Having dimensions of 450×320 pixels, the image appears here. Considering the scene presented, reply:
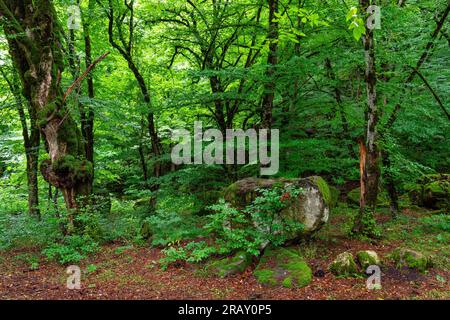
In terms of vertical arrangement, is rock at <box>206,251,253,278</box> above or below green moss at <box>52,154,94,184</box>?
below

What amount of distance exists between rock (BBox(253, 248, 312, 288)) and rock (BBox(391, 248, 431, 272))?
5.82 ft

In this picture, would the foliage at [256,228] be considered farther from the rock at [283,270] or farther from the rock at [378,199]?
the rock at [378,199]

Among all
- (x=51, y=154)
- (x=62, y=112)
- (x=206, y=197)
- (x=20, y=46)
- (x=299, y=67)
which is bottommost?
(x=206, y=197)

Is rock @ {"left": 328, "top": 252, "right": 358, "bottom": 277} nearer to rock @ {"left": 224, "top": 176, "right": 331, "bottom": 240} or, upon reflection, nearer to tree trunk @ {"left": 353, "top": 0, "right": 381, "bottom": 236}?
rock @ {"left": 224, "top": 176, "right": 331, "bottom": 240}

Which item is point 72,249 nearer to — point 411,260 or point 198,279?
point 198,279

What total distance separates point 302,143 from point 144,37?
25.1ft

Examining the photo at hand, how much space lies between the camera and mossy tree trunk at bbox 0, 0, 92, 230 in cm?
752

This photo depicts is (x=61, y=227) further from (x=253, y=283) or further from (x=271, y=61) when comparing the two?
(x=271, y=61)

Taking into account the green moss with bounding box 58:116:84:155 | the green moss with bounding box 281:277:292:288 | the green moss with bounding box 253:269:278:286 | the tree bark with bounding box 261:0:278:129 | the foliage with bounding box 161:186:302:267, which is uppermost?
the tree bark with bounding box 261:0:278:129

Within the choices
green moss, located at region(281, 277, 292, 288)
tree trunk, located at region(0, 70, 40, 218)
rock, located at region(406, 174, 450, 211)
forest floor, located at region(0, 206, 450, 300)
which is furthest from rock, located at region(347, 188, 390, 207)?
tree trunk, located at region(0, 70, 40, 218)

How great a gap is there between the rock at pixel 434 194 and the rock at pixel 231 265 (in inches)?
311

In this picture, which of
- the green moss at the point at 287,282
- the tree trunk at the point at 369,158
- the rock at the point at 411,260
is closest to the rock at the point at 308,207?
the tree trunk at the point at 369,158

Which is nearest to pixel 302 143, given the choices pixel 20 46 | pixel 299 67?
pixel 299 67

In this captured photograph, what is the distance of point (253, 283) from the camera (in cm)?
536
